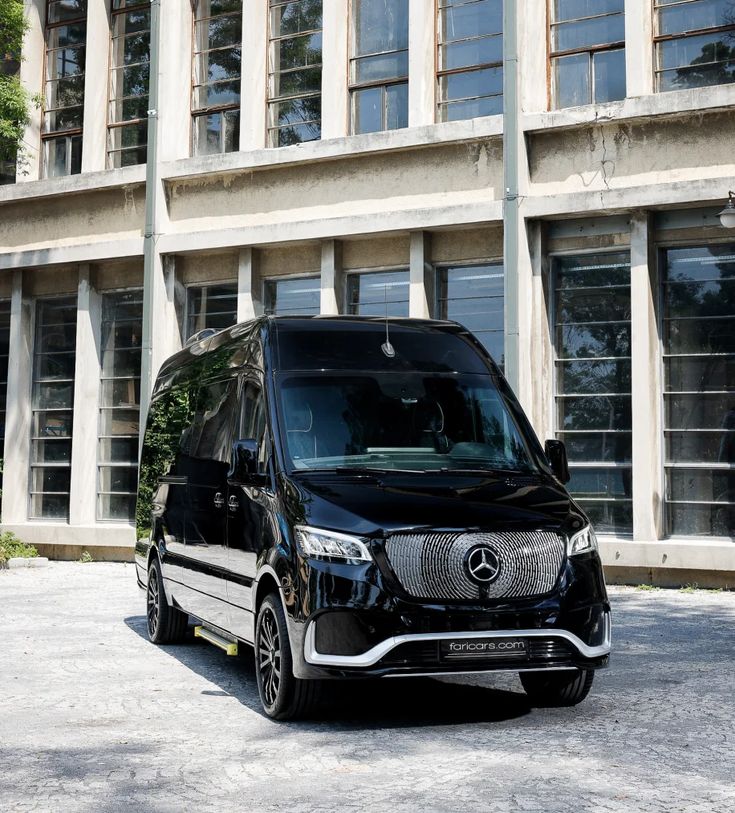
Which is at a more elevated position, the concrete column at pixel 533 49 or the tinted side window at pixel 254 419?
the concrete column at pixel 533 49

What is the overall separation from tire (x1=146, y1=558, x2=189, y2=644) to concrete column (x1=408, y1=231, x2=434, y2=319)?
24.6 feet

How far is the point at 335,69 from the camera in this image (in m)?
19.0

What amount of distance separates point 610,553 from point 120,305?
30.3ft

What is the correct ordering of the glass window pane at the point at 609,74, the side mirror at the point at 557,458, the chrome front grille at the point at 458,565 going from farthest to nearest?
the glass window pane at the point at 609,74
the side mirror at the point at 557,458
the chrome front grille at the point at 458,565

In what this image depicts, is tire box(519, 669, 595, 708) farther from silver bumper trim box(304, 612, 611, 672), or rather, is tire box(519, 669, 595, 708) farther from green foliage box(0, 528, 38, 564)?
green foliage box(0, 528, 38, 564)

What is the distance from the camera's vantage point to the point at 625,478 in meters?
16.5

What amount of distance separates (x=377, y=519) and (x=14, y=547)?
48.5 feet

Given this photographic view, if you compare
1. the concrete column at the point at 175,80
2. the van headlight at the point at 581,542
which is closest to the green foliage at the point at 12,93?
the concrete column at the point at 175,80

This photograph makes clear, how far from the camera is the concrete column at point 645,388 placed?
1603 cm

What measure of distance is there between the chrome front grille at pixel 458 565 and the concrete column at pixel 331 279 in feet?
38.0

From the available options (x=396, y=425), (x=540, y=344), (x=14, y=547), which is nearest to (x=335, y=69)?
(x=540, y=344)

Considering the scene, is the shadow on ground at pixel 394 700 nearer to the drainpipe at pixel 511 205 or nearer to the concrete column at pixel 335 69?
the drainpipe at pixel 511 205

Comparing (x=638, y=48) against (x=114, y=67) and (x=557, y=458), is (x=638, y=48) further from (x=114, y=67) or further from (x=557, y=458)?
(x=557, y=458)

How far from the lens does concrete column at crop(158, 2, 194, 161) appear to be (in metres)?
20.5
